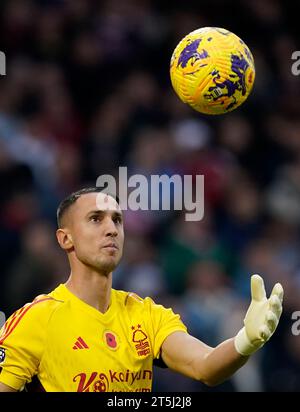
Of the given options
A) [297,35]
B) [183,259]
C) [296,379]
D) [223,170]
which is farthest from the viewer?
[297,35]

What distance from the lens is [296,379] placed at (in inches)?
343

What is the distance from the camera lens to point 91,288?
543cm

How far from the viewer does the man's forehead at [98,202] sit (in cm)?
548

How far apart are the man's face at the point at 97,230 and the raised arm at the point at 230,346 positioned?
559mm

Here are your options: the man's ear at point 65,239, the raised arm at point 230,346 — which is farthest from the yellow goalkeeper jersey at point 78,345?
the man's ear at point 65,239

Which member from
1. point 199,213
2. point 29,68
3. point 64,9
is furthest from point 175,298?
point 64,9

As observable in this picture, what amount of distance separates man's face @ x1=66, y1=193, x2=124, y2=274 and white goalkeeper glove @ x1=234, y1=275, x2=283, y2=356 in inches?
38.0

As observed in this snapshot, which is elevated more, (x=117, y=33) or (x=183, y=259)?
(x=117, y=33)

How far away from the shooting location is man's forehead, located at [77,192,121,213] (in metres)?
5.48

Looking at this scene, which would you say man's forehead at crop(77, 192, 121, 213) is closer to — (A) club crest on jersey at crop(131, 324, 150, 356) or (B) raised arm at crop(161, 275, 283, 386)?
(A) club crest on jersey at crop(131, 324, 150, 356)

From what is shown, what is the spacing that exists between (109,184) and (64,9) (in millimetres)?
3236

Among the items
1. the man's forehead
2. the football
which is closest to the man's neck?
the man's forehead

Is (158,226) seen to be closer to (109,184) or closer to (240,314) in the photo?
(109,184)

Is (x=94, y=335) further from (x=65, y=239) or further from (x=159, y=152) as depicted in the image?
(x=159, y=152)
